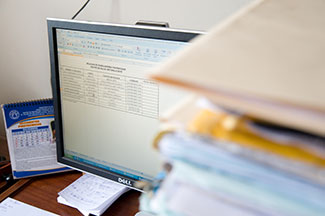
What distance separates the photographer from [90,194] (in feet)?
2.60

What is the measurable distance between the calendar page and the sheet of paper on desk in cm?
10

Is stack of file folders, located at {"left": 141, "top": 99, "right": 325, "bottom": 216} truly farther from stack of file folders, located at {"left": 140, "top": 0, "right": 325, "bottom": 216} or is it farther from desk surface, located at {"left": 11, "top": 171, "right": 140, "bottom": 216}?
desk surface, located at {"left": 11, "top": 171, "right": 140, "bottom": 216}

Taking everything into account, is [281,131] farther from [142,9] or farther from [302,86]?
[142,9]

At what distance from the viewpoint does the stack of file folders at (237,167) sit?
225mm

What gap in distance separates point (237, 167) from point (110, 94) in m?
0.47

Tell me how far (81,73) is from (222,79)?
1.75 feet

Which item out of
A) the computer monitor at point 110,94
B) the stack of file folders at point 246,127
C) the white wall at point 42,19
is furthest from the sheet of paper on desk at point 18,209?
the stack of file folders at point 246,127

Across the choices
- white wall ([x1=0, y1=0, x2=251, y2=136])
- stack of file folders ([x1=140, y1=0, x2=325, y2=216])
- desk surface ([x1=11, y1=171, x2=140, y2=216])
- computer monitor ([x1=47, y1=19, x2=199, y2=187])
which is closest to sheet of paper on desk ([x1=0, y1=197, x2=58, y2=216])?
desk surface ([x1=11, y1=171, x2=140, y2=216])

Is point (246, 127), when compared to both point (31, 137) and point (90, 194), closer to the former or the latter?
point (90, 194)

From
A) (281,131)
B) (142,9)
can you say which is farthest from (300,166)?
(142,9)

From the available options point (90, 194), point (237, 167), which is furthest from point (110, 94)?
point (237, 167)

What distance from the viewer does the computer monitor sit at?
0.61 m

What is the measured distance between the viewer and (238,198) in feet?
0.83

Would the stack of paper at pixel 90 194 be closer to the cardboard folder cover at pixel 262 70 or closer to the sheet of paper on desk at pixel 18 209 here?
the sheet of paper on desk at pixel 18 209
